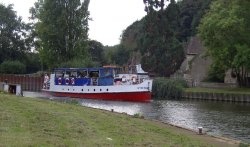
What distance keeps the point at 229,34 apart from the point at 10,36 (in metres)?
57.6

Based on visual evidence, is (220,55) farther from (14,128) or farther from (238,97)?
(14,128)

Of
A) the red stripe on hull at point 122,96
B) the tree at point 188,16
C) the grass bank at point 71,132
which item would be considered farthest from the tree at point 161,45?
the grass bank at point 71,132

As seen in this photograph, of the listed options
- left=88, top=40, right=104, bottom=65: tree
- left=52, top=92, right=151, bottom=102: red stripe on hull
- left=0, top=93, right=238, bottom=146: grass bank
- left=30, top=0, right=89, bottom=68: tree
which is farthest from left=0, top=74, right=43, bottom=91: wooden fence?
left=0, top=93, right=238, bottom=146: grass bank

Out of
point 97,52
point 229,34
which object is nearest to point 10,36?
point 97,52

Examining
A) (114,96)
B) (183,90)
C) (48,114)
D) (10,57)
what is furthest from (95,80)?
(48,114)

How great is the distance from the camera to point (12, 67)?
103m

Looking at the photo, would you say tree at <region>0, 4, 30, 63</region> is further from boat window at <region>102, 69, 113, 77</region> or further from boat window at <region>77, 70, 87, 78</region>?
boat window at <region>102, 69, 113, 77</region>

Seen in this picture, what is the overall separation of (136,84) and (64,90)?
13.5 m

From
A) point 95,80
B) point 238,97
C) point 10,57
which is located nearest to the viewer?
point 238,97

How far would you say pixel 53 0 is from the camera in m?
93.1

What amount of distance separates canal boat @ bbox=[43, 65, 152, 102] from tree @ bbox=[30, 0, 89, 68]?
566 inches

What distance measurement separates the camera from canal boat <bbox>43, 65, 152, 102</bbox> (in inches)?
2662

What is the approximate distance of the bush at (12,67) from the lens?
102438mm

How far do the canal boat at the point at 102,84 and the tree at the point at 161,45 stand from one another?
19320 mm
